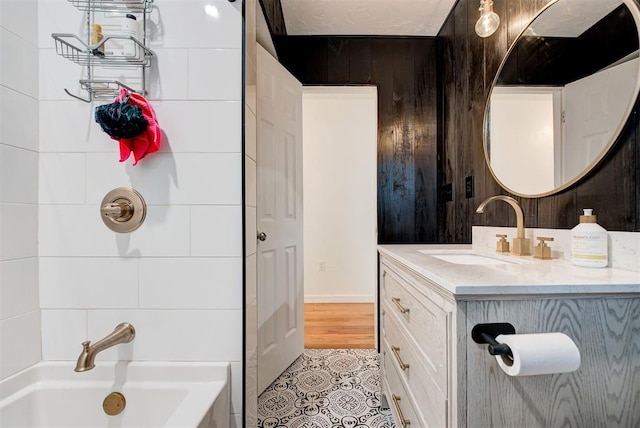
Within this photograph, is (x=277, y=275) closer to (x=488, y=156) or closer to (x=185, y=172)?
(x=185, y=172)

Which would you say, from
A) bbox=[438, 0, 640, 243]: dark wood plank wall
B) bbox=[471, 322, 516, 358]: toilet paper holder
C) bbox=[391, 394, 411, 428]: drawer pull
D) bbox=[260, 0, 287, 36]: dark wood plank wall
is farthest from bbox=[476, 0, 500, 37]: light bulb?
bbox=[391, 394, 411, 428]: drawer pull

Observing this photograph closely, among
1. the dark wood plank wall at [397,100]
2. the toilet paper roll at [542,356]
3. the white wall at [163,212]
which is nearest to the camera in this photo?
the toilet paper roll at [542,356]

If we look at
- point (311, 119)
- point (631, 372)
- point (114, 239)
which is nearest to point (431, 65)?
point (311, 119)

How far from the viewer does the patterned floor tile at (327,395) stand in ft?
4.85

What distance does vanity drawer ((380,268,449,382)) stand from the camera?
2.35 ft

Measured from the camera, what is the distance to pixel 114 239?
0.97 m

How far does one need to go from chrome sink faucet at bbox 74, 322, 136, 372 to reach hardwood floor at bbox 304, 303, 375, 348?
5.19 feet

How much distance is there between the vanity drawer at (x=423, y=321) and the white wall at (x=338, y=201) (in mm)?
2090

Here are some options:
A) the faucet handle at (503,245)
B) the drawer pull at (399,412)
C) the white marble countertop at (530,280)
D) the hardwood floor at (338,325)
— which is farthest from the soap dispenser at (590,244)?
the hardwood floor at (338,325)

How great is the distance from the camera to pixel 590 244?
33.0 inches

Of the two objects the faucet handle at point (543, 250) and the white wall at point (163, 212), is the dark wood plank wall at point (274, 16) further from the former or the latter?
the faucet handle at point (543, 250)

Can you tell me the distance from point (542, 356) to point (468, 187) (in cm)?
140

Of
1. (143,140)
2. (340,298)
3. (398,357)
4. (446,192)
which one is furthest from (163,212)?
(340,298)

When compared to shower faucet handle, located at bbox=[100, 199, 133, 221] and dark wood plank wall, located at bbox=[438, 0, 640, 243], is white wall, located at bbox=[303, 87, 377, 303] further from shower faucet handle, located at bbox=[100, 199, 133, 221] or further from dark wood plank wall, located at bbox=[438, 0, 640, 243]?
shower faucet handle, located at bbox=[100, 199, 133, 221]
